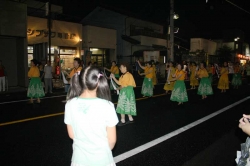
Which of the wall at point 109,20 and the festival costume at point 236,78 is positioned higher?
the wall at point 109,20

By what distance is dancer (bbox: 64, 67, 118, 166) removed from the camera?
204 centimetres

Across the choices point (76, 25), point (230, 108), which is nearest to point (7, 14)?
point (76, 25)

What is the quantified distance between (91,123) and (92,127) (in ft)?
0.12

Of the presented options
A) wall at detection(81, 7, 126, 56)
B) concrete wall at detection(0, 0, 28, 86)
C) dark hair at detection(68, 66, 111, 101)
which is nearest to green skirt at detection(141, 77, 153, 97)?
concrete wall at detection(0, 0, 28, 86)

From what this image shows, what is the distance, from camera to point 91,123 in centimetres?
205

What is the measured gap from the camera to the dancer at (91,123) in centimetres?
204

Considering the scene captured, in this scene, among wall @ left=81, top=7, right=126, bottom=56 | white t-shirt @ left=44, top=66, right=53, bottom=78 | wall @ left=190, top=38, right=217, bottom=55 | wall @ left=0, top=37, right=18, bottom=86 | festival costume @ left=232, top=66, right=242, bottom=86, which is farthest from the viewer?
wall @ left=190, top=38, right=217, bottom=55

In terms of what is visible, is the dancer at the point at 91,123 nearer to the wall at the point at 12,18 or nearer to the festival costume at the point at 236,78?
the wall at the point at 12,18

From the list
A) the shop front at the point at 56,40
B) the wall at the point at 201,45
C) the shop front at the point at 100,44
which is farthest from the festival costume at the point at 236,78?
the wall at the point at 201,45

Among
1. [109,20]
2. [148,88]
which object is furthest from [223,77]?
[109,20]

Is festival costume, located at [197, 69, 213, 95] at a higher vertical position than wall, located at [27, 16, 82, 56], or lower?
lower

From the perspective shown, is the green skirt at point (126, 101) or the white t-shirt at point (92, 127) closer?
the white t-shirt at point (92, 127)

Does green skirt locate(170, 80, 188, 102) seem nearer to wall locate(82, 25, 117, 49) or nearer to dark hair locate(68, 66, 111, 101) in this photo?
dark hair locate(68, 66, 111, 101)

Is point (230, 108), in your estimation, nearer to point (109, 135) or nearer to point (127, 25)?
point (109, 135)
